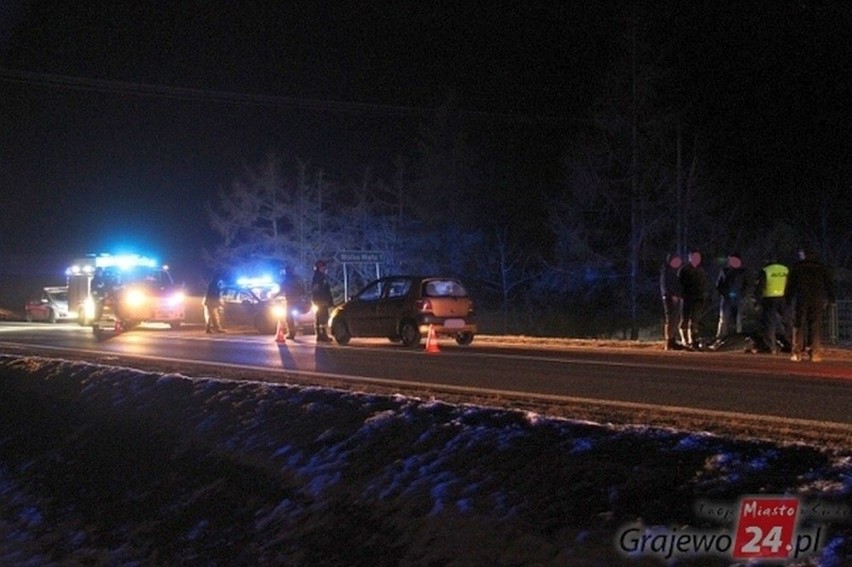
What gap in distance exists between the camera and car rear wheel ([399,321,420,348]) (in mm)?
22250

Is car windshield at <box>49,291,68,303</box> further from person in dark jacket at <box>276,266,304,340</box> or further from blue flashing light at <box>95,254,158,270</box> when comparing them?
person in dark jacket at <box>276,266,304,340</box>

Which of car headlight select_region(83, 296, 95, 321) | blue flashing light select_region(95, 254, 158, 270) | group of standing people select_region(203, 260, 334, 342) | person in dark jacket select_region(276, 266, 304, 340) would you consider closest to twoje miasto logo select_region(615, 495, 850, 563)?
group of standing people select_region(203, 260, 334, 342)

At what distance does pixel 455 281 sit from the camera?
76.0ft

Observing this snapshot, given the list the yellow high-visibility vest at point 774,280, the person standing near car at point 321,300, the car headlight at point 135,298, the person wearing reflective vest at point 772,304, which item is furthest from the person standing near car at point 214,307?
the yellow high-visibility vest at point 774,280

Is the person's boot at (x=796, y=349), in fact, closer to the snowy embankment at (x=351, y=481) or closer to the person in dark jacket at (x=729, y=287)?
the person in dark jacket at (x=729, y=287)

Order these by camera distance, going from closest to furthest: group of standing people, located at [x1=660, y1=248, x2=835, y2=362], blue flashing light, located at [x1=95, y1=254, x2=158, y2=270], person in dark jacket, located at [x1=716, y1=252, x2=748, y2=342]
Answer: group of standing people, located at [x1=660, y1=248, x2=835, y2=362], person in dark jacket, located at [x1=716, y1=252, x2=748, y2=342], blue flashing light, located at [x1=95, y1=254, x2=158, y2=270]

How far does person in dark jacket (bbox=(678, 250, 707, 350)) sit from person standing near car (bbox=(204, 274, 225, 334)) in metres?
14.3

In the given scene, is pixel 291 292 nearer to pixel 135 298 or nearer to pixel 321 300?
pixel 321 300

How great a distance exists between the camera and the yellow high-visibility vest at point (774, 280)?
18.5 metres

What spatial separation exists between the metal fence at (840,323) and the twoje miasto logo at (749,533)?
16.8m

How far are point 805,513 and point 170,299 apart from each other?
84.6ft

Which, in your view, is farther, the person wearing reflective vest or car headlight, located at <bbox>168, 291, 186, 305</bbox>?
car headlight, located at <bbox>168, 291, 186, 305</bbox>

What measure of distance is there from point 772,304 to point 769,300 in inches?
4.7

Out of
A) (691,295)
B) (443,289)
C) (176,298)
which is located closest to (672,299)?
(691,295)
